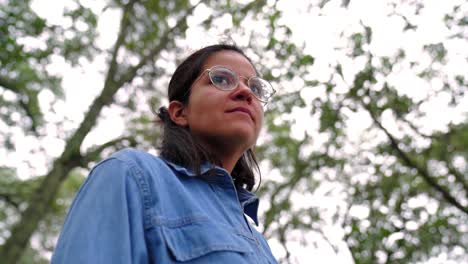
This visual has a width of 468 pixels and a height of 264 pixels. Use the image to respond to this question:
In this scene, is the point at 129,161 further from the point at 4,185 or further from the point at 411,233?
the point at 4,185

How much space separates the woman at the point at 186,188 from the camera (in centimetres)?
127

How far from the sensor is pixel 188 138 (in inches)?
80.1

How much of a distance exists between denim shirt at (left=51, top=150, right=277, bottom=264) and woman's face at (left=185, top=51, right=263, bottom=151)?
34 centimetres

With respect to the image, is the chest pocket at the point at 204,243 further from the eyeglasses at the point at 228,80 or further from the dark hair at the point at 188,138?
the eyeglasses at the point at 228,80

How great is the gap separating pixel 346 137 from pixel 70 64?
19.3 ft

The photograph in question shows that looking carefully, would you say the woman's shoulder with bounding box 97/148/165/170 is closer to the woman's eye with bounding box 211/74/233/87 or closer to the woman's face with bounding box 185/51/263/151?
the woman's face with bounding box 185/51/263/151

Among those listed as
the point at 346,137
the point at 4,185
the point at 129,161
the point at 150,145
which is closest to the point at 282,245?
the point at 346,137

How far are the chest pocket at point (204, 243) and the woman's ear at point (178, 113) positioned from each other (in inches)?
29.3

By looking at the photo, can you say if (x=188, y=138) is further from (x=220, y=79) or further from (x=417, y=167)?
(x=417, y=167)

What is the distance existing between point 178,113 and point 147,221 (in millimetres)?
937

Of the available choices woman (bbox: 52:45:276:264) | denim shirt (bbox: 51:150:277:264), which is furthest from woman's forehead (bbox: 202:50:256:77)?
denim shirt (bbox: 51:150:277:264)

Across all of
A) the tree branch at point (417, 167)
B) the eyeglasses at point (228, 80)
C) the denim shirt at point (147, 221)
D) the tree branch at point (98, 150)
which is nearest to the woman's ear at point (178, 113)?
the eyeglasses at point (228, 80)

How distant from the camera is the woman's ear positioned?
2197mm

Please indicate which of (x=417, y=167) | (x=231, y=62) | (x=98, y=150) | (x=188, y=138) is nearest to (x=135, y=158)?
(x=188, y=138)
